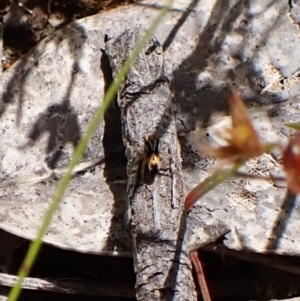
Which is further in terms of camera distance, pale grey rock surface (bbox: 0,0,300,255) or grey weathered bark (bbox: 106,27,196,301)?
pale grey rock surface (bbox: 0,0,300,255)

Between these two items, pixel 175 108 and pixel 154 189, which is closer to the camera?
pixel 154 189

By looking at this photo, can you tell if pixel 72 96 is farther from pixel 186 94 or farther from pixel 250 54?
pixel 250 54

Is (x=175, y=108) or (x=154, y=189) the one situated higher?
(x=175, y=108)

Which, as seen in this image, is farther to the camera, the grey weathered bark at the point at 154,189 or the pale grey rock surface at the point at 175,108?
the pale grey rock surface at the point at 175,108
